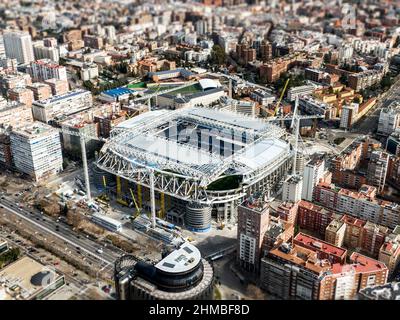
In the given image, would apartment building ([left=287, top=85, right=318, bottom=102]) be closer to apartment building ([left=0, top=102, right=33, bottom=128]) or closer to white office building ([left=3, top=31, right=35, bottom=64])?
apartment building ([left=0, top=102, right=33, bottom=128])

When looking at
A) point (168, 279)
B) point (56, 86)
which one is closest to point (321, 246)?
point (168, 279)

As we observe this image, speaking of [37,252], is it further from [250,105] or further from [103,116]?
[250,105]

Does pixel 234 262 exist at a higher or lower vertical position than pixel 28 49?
lower

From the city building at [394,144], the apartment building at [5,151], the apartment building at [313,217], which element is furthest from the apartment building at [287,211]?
the apartment building at [5,151]

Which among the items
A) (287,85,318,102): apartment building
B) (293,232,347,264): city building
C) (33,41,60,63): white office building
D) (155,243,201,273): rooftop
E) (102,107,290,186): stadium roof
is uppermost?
(33,41,60,63): white office building

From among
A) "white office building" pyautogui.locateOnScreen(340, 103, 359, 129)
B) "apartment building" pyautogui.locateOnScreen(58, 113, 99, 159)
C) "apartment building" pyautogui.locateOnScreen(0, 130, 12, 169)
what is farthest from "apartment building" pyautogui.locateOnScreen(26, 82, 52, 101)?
"white office building" pyautogui.locateOnScreen(340, 103, 359, 129)
